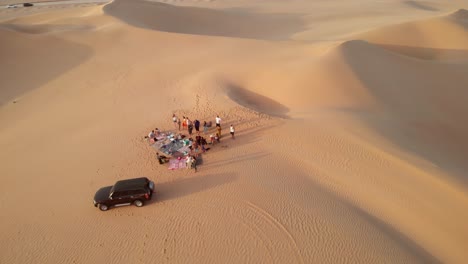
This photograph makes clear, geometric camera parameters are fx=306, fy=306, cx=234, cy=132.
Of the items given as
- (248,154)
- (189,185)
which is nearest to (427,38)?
(248,154)

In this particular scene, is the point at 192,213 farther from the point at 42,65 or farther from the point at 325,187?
the point at 42,65

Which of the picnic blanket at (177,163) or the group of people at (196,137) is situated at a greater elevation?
the group of people at (196,137)

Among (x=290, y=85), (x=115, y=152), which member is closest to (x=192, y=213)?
(x=115, y=152)

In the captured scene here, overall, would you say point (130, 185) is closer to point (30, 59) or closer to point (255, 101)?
point (255, 101)

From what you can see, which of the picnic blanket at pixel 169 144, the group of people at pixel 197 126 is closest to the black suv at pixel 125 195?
the picnic blanket at pixel 169 144

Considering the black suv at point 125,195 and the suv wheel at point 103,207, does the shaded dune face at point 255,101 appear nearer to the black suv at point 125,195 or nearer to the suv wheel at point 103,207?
the black suv at point 125,195

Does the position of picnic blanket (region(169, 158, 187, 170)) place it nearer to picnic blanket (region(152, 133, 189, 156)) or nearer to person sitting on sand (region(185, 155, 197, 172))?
person sitting on sand (region(185, 155, 197, 172))
